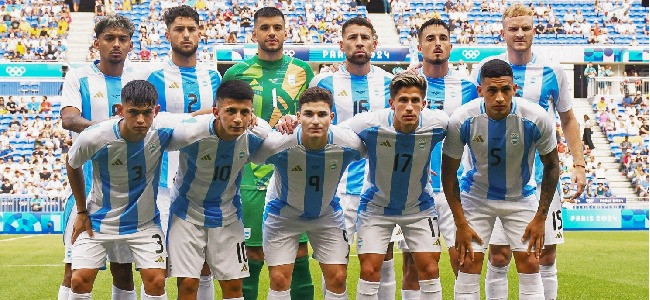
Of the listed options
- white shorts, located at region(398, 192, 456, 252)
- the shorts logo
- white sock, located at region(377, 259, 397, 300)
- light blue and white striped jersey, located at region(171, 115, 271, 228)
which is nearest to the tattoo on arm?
white shorts, located at region(398, 192, 456, 252)

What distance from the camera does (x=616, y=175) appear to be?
24203mm

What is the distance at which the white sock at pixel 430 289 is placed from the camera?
554cm

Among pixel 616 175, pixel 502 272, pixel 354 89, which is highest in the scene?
pixel 354 89

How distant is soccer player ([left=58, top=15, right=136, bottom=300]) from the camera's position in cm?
571

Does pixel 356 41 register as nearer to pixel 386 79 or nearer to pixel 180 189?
pixel 386 79

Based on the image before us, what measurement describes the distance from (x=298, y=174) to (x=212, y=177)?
551mm

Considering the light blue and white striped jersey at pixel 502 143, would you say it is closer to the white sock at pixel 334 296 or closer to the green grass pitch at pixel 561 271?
the white sock at pixel 334 296

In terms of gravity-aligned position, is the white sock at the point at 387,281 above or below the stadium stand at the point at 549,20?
below

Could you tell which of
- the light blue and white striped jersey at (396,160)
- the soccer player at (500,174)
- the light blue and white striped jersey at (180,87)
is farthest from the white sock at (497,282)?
the light blue and white striped jersey at (180,87)

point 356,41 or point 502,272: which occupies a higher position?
point 356,41

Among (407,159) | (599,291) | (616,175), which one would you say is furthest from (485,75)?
(616,175)

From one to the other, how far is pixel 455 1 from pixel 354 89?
2514 centimetres

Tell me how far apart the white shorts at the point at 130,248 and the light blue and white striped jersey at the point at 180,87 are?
883 millimetres

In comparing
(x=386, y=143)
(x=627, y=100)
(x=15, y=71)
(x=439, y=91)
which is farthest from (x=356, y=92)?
(x=627, y=100)
